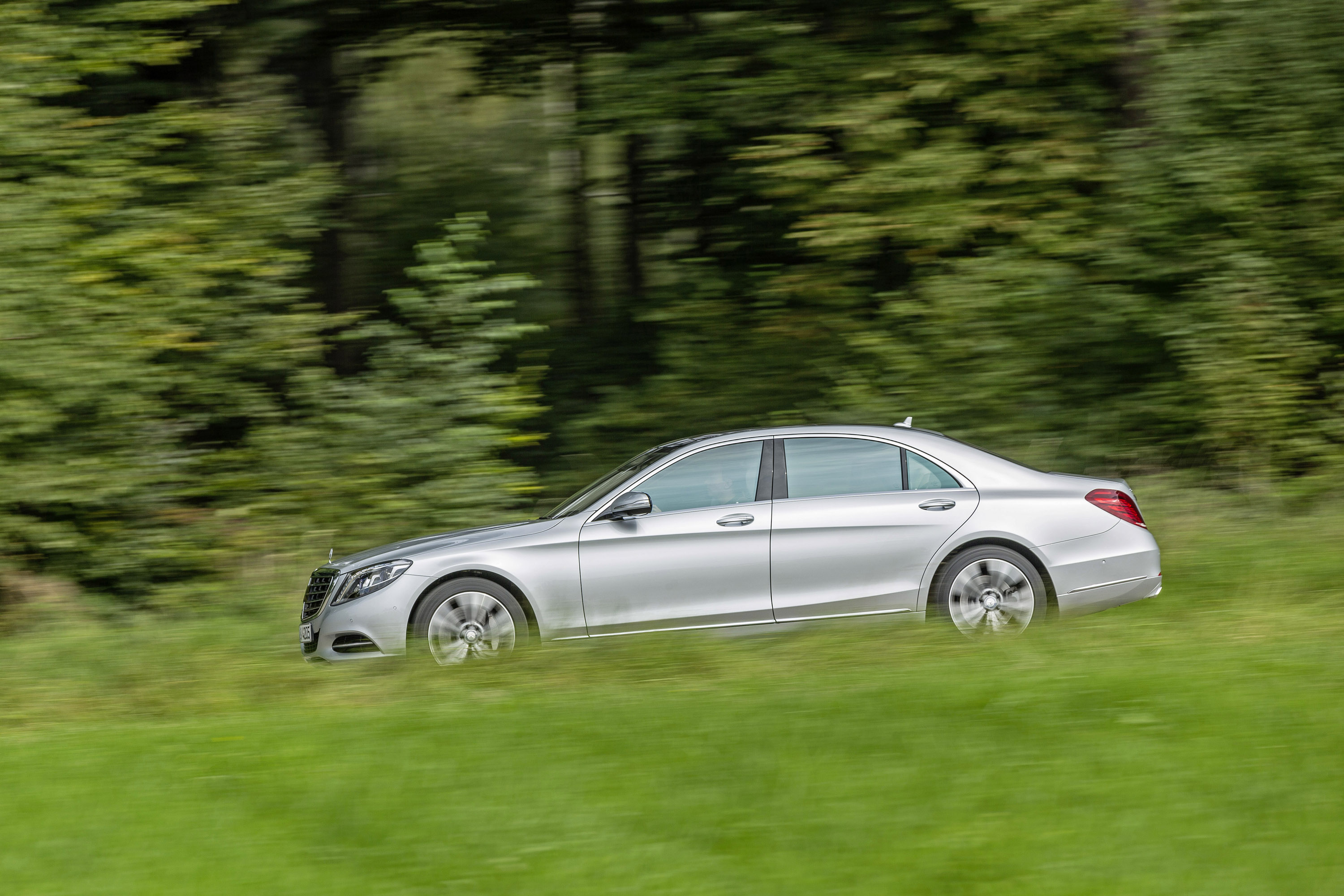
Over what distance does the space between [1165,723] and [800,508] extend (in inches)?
115

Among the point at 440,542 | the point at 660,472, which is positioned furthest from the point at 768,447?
the point at 440,542

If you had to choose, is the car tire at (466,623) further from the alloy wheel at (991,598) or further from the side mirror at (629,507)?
the alloy wheel at (991,598)

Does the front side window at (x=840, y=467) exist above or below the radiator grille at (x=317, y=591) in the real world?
above

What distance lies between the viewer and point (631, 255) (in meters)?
17.5

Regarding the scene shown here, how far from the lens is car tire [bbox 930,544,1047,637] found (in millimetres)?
8078

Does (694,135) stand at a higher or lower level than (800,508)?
higher

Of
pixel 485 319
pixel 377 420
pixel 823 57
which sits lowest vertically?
pixel 377 420

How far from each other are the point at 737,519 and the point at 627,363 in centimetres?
913

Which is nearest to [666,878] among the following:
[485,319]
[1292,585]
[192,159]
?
[1292,585]

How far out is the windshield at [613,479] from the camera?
8.41 m

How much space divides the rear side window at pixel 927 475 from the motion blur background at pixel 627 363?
3.39 feet

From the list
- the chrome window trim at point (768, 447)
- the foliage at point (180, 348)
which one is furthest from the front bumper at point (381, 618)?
the foliage at point (180, 348)

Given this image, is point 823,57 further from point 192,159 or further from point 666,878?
point 666,878

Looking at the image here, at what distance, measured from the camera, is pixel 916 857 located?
4684 millimetres
